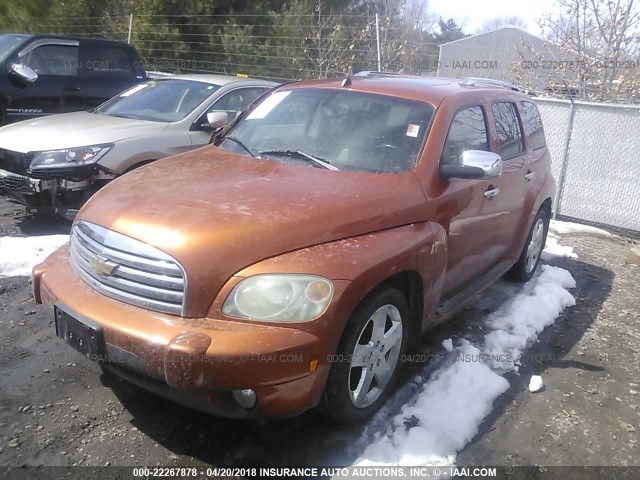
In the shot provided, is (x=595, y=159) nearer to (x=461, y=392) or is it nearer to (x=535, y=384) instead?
(x=535, y=384)

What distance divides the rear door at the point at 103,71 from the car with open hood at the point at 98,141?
1.89m

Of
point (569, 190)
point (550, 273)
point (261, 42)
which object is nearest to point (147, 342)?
point (550, 273)

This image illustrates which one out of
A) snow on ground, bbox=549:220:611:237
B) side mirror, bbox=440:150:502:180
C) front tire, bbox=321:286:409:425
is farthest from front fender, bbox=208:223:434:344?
snow on ground, bbox=549:220:611:237

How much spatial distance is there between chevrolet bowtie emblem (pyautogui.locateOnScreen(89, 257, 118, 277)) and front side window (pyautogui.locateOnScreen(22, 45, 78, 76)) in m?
6.22

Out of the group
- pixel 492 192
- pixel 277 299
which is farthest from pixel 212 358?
pixel 492 192

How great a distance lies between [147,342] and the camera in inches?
91.0

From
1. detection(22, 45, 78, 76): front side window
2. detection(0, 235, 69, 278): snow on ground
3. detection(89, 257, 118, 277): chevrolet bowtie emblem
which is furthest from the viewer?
detection(22, 45, 78, 76): front side window

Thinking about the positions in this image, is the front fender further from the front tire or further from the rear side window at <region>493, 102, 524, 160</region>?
the rear side window at <region>493, 102, 524, 160</region>

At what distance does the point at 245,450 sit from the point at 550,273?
12.8 ft

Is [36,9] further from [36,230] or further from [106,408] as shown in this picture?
[106,408]

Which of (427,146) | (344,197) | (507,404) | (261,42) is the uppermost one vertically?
(261,42)

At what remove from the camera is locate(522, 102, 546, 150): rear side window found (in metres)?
4.90

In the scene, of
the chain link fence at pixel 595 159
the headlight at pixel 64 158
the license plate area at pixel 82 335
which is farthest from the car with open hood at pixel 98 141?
the chain link fence at pixel 595 159

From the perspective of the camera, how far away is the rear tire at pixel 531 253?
5.03 metres
